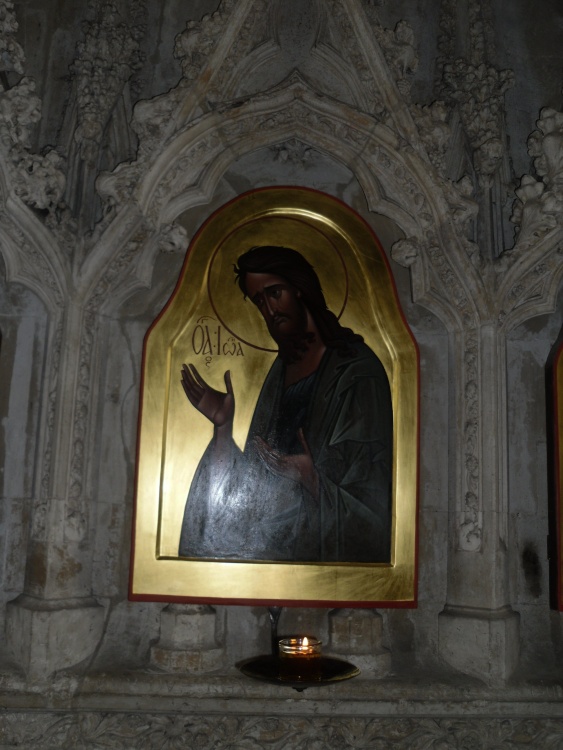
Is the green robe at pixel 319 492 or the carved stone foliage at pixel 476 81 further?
the carved stone foliage at pixel 476 81

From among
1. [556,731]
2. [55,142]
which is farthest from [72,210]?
[556,731]

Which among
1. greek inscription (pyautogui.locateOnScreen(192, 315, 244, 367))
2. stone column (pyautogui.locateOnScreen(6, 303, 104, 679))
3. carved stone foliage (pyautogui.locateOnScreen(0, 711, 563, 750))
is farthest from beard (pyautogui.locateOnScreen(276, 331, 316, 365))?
carved stone foliage (pyautogui.locateOnScreen(0, 711, 563, 750))

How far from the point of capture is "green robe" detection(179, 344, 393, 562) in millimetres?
4562

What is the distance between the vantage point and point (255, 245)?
4.96 metres

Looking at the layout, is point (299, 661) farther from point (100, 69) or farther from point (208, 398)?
point (100, 69)

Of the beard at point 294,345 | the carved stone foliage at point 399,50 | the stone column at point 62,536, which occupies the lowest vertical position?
the stone column at point 62,536

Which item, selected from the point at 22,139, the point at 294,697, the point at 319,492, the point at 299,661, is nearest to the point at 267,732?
the point at 294,697

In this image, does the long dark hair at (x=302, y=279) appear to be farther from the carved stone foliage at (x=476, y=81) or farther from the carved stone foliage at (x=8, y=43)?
the carved stone foliage at (x=8, y=43)

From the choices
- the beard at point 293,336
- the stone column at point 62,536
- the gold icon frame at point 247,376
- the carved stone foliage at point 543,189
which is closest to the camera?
the stone column at point 62,536

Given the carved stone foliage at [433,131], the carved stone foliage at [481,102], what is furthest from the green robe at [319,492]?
the carved stone foliage at [481,102]

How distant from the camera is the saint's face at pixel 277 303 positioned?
4.86m

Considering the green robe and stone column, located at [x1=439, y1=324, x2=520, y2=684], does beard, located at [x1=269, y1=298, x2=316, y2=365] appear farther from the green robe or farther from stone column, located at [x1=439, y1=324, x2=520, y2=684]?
stone column, located at [x1=439, y1=324, x2=520, y2=684]

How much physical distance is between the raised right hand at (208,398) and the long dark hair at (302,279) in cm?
59

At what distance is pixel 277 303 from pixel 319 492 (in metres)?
1.13
